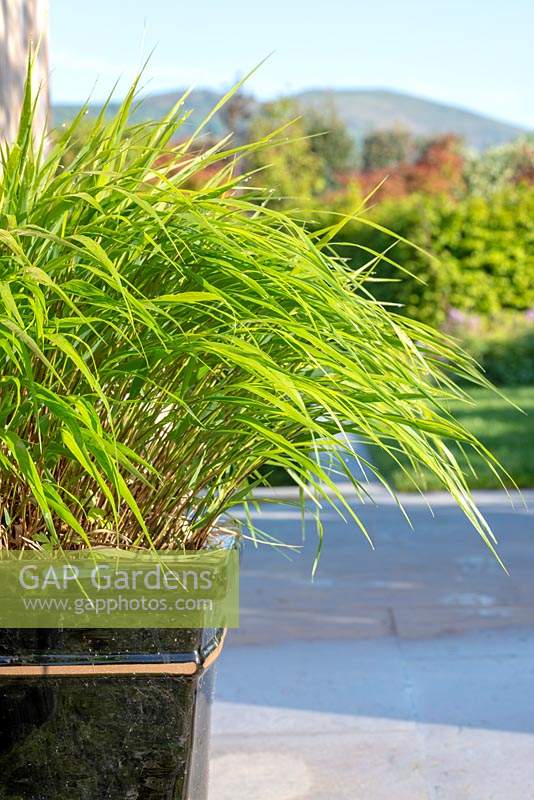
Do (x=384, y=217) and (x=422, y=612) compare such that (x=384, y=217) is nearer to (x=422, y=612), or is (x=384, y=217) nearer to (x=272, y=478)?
(x=272, y=478)

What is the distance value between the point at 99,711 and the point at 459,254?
40.3 ft

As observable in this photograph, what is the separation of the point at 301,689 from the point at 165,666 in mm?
1656

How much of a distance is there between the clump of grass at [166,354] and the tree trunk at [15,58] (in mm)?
1205

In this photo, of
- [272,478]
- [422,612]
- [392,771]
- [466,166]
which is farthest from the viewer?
[466,166]

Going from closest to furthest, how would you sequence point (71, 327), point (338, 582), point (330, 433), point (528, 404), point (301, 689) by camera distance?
point (71, 327), point (330, 433), point (301, 689), point (338, 582), point (528, 404)

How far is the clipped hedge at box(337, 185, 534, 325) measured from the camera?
1271 centimetres

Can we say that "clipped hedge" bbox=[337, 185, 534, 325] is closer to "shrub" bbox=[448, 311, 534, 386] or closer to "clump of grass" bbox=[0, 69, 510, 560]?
"shrub" bbox=[448, 311, 534, 386]

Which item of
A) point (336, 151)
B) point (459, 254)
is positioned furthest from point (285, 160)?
point (336, 151)

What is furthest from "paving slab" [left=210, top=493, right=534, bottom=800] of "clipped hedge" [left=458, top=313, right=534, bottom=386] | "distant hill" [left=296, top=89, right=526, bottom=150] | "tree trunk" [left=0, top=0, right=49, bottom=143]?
"distant hill" [left=296, top=89, right=526, bottom=150]

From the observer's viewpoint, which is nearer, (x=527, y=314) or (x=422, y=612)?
(x=422, y=612)

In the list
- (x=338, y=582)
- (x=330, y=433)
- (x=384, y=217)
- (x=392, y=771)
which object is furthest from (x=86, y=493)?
(x=384, y=217)

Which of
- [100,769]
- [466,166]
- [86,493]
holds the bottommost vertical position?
[466,166]

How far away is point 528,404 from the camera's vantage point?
9469 mm

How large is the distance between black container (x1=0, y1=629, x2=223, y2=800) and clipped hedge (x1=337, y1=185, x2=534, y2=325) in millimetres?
11127
